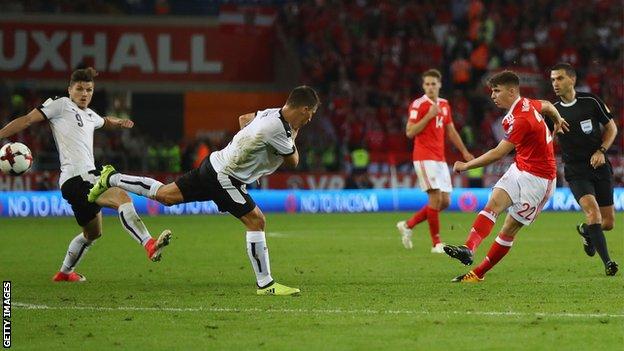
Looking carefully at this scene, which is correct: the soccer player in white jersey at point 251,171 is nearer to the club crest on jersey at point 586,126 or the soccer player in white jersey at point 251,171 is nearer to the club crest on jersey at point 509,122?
the club crest on jersey at point 509,122

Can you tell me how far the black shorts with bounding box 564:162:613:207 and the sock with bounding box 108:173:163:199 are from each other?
4923 mm

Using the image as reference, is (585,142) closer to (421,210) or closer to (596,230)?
(596,230)

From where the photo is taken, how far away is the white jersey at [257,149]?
443 inches

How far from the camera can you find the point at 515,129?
12.4 m

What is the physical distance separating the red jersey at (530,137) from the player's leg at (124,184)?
144 inches

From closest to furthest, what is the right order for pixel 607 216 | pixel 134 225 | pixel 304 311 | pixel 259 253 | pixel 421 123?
pixel 304 311 → pixel 259 253 → pixel 134 225 → pixel 607 216 → pixel 421 123

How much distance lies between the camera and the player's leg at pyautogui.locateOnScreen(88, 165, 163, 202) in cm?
1201

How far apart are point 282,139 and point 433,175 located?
6584 mm

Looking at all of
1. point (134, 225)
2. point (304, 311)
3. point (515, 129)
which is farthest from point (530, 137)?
point (134, 225)

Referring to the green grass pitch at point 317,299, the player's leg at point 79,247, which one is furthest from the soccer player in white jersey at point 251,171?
the player's leg at point 79,247

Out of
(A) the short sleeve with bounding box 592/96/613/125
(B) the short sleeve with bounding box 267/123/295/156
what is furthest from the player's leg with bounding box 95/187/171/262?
(A) the short sleeve with bounding box 592/96/613/125

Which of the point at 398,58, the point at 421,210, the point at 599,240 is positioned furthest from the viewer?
the point at 398,58

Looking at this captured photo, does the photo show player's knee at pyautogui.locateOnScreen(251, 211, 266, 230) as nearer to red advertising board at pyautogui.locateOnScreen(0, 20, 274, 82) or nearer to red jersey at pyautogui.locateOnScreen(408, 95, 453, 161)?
red jersey at pyautogui.locateOnScreen(408, 95, 453, 161)

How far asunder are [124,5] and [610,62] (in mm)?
14554
